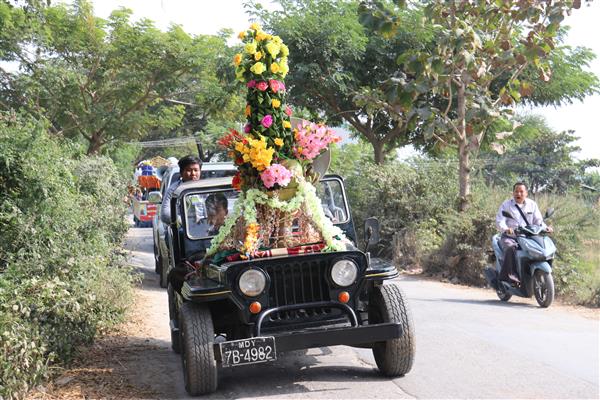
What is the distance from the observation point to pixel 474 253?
564 inches

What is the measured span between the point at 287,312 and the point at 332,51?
16.2m

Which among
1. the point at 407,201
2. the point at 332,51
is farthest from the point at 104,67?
the point at 407,201

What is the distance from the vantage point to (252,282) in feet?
19.7

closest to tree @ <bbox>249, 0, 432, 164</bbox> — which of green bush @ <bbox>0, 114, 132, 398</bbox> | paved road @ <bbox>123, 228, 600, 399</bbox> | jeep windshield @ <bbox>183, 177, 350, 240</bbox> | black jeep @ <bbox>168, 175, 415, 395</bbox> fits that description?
paved road @ <bbox>123, 228, 600, 399</bbox>

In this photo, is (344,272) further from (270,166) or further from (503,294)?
(503,294)

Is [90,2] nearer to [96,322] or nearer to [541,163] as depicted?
[96,322]

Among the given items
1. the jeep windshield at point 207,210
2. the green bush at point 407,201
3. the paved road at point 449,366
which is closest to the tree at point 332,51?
the green bush at point 407,201

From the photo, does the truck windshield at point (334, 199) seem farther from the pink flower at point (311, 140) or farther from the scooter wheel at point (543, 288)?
the scooter wheel at point (543, 288)

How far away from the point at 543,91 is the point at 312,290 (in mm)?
18046

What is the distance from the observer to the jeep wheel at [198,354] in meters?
5.95

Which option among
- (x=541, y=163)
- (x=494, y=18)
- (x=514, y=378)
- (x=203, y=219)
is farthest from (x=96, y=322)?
(x=541, y=163)

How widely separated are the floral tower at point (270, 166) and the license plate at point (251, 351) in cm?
85

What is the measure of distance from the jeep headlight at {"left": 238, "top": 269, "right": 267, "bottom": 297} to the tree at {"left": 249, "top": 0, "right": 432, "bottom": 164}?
14.9m

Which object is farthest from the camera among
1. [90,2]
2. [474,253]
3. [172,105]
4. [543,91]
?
[172,105]
